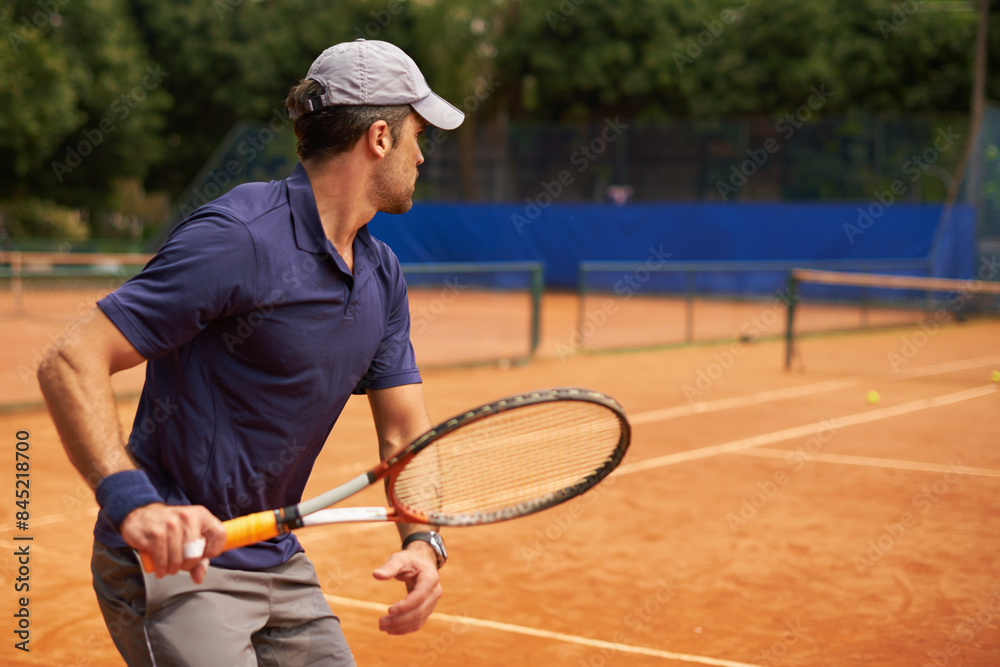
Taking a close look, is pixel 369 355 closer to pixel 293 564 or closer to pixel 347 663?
pixel 293 564

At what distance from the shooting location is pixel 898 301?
18953 millimetres

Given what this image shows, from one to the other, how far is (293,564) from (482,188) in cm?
2569

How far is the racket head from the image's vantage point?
2330 millimetres

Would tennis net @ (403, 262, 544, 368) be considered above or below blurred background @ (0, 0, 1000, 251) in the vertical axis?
below

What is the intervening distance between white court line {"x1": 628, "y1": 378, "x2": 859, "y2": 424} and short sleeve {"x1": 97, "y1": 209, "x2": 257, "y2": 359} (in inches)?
276

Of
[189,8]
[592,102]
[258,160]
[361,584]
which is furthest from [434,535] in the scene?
[189,8]

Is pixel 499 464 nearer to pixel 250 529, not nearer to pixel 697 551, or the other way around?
pixel 250 529

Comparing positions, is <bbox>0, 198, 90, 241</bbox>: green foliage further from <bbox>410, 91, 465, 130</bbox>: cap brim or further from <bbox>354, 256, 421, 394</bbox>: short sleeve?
<bbox>410, 91, 465, 130</bbox>: cap brim
